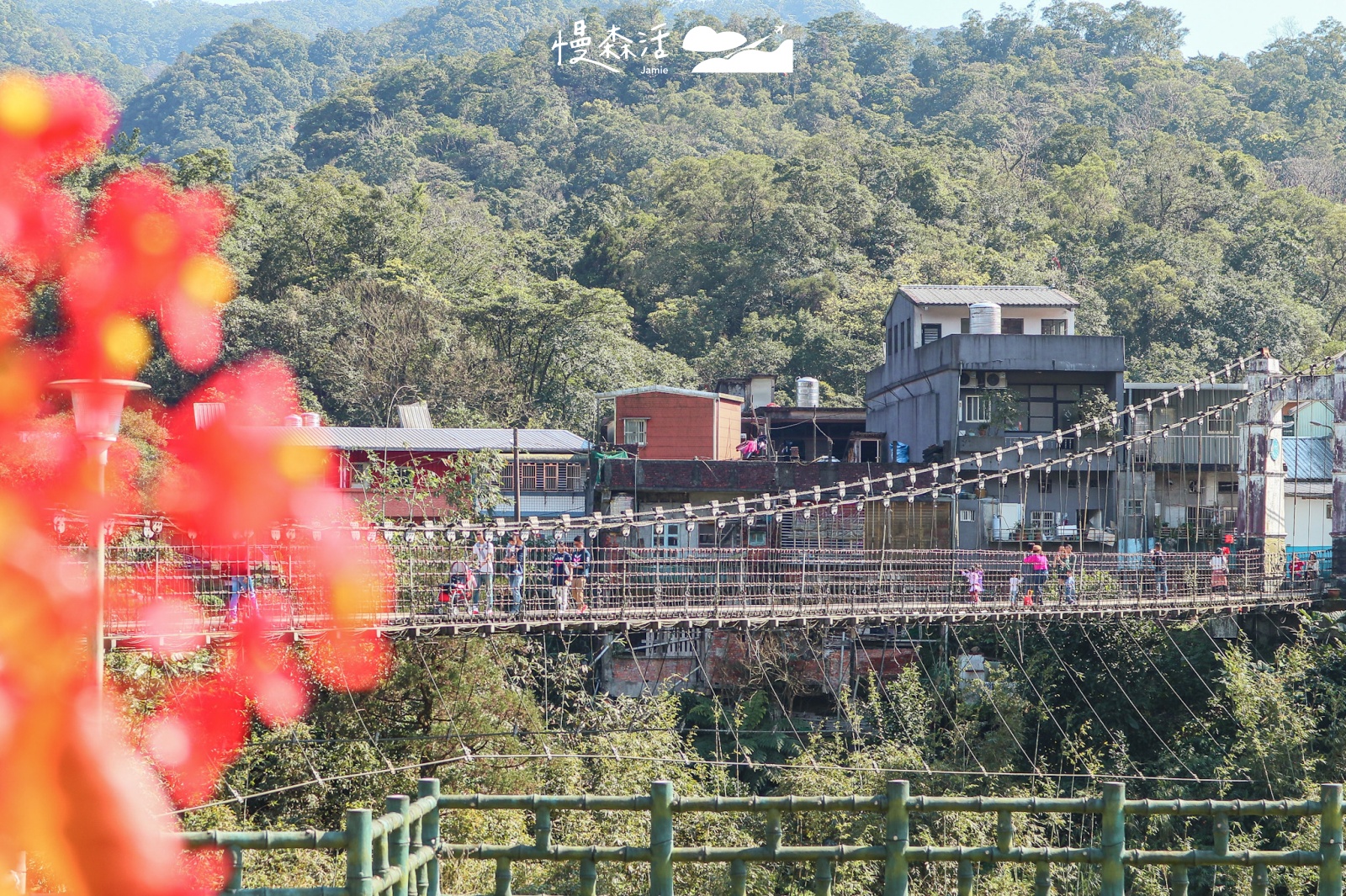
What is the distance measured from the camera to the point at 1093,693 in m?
19.5

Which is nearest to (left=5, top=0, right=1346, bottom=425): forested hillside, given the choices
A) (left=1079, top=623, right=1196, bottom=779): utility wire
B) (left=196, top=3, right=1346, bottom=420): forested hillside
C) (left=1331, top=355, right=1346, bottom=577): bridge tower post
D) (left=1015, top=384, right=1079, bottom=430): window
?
(left=196, top=3, right=1346, bottom=420): forested hillside

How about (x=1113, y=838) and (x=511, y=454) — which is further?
(x=511, y=454)

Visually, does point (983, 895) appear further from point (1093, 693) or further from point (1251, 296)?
point (1251, 296)

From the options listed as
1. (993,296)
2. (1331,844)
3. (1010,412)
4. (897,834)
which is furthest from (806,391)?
(897,834)

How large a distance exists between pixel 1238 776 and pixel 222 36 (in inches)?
3777

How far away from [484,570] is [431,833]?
8.38 metres

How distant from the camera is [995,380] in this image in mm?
26172

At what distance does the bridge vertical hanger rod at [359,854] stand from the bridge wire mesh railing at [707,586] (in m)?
6.19

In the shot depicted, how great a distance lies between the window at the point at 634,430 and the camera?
29.5 meters

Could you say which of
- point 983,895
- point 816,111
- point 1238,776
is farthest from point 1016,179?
point 983,895

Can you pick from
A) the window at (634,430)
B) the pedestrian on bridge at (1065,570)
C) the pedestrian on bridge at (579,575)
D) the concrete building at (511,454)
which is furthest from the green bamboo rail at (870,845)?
the window at (634,430)

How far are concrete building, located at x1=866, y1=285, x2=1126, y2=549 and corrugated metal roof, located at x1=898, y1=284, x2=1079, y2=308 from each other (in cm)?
10
